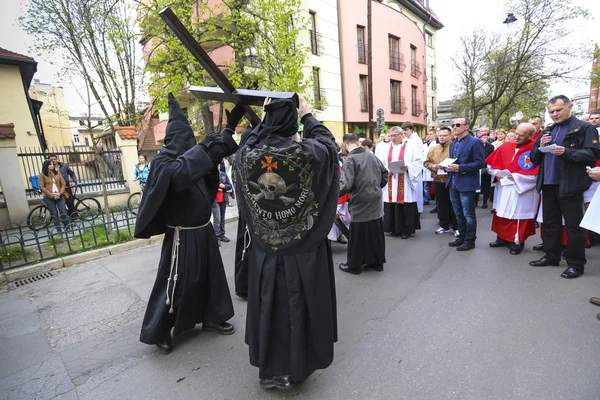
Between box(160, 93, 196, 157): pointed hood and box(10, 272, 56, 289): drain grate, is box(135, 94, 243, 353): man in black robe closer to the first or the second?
box(160, 93, 196, 157): pointed hood

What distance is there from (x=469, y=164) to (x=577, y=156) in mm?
1418

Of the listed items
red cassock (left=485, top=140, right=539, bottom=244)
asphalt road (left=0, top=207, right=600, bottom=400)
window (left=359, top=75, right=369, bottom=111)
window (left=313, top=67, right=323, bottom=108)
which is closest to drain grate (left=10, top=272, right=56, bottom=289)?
asphalt road (left=0, top=207, right=600, bottom=400)

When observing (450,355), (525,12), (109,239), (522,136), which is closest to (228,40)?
(109,239)

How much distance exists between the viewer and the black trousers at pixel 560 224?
13.0 feet

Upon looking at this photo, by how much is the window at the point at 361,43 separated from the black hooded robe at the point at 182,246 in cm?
1939

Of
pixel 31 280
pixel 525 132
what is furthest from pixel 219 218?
pixel 525 132

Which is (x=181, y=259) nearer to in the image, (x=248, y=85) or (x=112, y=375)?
(x=112, y=375)

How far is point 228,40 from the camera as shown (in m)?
11.0

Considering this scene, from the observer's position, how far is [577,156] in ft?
12.3

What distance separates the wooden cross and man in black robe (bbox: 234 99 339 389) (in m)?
Result: 0.23

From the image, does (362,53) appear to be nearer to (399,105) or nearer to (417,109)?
(399,105)

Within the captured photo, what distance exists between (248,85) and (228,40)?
162cm

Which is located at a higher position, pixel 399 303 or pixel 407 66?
pixel 407 66

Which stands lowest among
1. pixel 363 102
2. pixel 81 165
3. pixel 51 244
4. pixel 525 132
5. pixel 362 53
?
pixel 51 244
